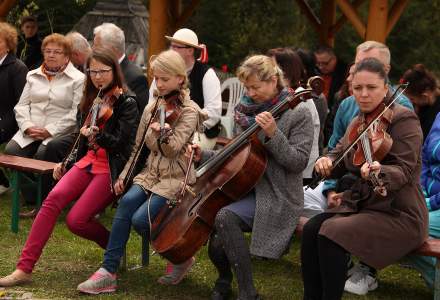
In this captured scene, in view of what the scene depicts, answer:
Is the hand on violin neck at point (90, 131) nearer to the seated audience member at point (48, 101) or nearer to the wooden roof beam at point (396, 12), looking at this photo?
the seated audience member at point (48, 101)

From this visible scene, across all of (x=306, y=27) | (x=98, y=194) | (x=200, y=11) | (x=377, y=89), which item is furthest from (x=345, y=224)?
(x=306, y=27)

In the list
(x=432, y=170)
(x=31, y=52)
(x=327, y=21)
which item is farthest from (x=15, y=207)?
(x=327, y=21)

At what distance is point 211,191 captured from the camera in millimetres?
5031

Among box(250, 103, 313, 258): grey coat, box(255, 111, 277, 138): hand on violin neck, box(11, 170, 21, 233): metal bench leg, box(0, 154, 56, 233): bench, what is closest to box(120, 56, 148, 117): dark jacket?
box(0, 154, 56, 233): bench

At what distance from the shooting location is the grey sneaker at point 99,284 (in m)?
5.29

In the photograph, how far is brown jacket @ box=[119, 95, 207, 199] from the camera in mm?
5344

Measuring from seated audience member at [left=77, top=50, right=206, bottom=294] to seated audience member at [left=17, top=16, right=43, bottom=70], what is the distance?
15.7 ft

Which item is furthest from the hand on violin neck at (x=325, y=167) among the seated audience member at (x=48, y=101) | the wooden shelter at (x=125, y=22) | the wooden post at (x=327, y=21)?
the wooden post at (x=327, y=21)

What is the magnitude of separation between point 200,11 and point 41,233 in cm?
1433

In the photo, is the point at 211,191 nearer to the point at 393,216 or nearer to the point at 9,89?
the point at 393,216

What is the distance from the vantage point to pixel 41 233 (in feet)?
18.0

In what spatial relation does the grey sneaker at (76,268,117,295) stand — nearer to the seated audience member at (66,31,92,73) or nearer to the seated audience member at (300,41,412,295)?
the seated audience member at (300,41,412,295)

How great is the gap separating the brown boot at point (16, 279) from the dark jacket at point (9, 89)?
2.77 m

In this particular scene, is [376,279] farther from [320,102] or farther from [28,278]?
[28,278]
